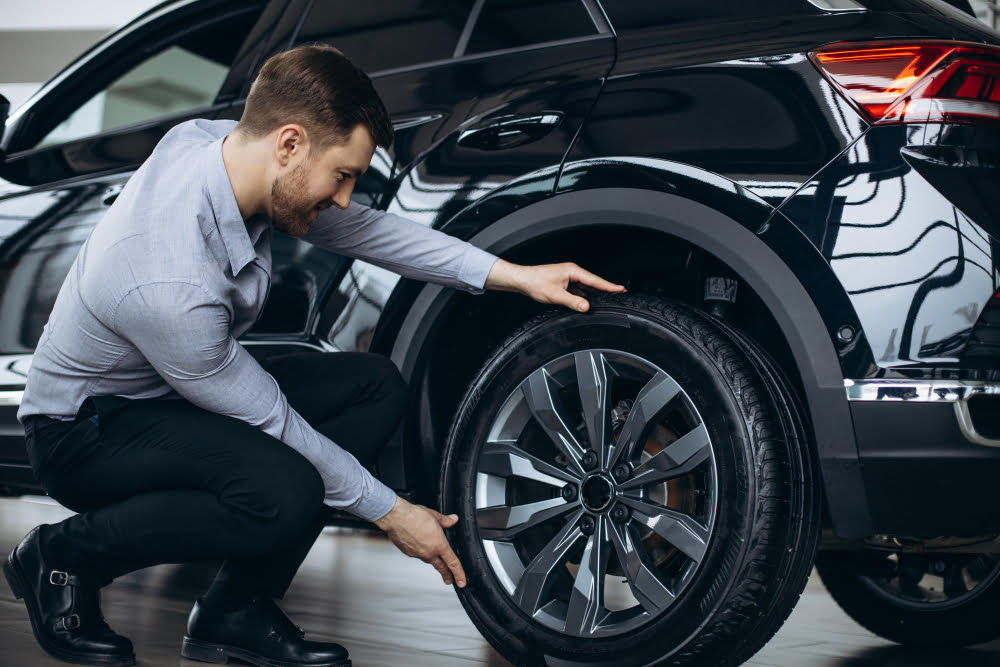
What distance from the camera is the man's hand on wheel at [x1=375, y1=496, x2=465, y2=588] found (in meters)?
1.91

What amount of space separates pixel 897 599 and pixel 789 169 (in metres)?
1.48

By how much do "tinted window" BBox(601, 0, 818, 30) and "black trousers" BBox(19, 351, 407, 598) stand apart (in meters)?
1.11

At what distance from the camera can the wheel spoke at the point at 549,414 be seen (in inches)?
76.4

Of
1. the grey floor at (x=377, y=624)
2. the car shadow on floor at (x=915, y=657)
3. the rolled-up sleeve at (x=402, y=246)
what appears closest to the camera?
the rolled-up sleeve at (x=402, y=246)

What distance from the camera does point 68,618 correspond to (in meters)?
1.91

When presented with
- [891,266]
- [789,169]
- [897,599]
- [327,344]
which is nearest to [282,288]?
[327,344]

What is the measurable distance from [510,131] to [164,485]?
0.98 metres

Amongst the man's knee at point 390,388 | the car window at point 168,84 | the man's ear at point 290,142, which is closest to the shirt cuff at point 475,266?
the man's knee at point 390,388

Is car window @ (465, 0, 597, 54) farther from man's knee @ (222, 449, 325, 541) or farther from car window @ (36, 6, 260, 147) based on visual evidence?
man's knee @ (222, 449, 325, 541)

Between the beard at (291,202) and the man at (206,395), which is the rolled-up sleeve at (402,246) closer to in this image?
the man at (206,395)

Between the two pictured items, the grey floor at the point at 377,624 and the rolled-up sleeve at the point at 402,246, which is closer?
the rolled-up sleeve at the point at 402,246

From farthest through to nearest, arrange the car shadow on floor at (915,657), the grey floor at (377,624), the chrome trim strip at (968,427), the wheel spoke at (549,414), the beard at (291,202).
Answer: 1. the car shadow on floor at (915,657)
2. the grey floor at (377,624)
3. the wheel spoke at (549,414)
4. the beard at (291,202)
5. the chrome trim strip at (968,427)

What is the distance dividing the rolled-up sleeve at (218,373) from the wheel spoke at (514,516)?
202 millimetres

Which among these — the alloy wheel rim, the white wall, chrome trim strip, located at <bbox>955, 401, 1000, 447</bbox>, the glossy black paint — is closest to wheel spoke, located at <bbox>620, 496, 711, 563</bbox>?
the alloy wheel rim
